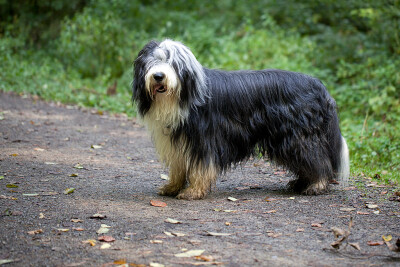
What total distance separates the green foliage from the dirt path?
255 centimetres

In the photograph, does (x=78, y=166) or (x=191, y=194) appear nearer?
(x=191, y=194)

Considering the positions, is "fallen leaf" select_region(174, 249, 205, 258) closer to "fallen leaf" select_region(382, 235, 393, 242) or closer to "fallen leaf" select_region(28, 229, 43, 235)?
"fallen leaf" select_region(28, 229, 43, 235)

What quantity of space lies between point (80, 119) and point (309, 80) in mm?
5420

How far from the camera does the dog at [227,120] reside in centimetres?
462

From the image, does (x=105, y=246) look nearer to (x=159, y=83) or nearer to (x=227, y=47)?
(x=159, y=83)

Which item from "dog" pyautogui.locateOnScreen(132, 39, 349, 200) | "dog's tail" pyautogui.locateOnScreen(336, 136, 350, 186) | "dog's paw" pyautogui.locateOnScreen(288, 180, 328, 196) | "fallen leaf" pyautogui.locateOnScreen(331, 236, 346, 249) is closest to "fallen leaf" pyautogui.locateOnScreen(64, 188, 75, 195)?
"dog" pyautogui.locateOnScreen(132, 39, 349, 200)

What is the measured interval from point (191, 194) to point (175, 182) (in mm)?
266

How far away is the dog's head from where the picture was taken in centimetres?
448

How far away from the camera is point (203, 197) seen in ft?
16.2

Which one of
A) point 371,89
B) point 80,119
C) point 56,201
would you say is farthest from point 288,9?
point 56,201

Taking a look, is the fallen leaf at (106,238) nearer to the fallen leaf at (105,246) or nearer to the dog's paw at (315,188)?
the fallen leaf at (105,246)

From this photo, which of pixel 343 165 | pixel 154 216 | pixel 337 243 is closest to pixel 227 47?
pixel 343 165

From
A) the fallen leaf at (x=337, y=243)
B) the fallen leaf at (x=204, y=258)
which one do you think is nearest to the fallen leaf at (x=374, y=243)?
the fallen leaf at (x=337, y=243)

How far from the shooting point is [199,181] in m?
4.86
